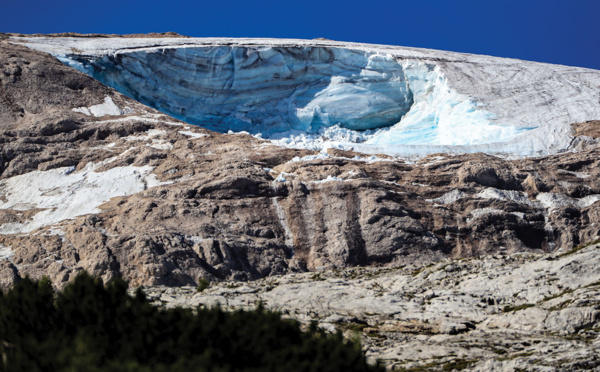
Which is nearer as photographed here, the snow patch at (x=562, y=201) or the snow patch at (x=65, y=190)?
the snow patch at (x=65, y=190)

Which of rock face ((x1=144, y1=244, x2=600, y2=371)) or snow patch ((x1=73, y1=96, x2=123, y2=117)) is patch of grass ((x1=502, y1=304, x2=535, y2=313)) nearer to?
rock face ((x1=144, y1=244, x2=600, y2=371))

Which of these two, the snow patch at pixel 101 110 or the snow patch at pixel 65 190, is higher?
the snow patch at pixel 101 110

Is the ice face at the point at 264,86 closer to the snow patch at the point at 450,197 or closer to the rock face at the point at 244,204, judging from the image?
the rock face at the point at 244,204

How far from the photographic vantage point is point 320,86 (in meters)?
81.8

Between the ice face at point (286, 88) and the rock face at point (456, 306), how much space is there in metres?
36.3

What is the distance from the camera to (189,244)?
151 feet

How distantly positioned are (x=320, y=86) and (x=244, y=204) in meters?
33.1

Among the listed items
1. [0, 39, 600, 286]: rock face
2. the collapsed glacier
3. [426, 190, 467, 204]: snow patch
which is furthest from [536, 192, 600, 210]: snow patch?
the collapsed glacier

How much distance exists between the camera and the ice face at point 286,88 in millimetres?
78000

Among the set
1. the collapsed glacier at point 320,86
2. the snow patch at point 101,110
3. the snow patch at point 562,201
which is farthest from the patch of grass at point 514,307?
the snow patch at point 101,110

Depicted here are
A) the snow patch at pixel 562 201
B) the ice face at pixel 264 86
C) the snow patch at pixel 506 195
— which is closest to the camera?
the snow patch at pixel 506 195

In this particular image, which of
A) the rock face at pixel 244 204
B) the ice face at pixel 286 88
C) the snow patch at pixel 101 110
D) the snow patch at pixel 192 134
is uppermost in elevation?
the ice face at pixel 286 88

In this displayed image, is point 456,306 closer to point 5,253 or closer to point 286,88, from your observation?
point 5,253

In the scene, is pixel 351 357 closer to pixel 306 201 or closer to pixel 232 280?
pixel 232 280
